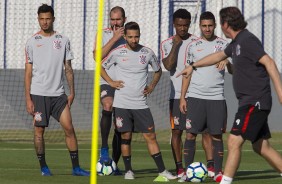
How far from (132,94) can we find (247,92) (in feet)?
8.53

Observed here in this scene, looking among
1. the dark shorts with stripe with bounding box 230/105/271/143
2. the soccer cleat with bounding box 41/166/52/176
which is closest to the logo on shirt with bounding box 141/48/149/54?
the soccer cleat with bounding box 41/166/52/176

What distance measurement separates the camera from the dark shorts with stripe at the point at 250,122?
11258 mm

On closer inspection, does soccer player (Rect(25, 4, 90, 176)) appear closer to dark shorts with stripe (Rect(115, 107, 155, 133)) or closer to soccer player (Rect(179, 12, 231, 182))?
dark shorts with stripe (Rect(115, 107, 155, 133))

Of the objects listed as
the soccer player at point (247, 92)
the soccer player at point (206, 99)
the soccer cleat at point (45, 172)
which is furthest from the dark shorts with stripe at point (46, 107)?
the soccer player at point (247, 92)

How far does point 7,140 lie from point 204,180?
Result: 29.0 ft

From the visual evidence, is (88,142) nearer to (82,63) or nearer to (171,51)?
(82,63)

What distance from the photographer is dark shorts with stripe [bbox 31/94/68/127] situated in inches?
543

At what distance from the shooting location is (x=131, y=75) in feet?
45.1

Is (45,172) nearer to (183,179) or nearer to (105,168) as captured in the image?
(105,168)

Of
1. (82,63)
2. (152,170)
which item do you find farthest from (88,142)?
(152,170)

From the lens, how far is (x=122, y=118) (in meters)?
13.6

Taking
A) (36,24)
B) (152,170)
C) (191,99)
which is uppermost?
(36,24)

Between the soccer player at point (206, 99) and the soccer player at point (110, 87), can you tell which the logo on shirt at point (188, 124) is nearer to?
the soccer player at point (206, 99)

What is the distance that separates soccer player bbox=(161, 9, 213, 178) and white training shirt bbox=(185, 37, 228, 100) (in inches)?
20.4
